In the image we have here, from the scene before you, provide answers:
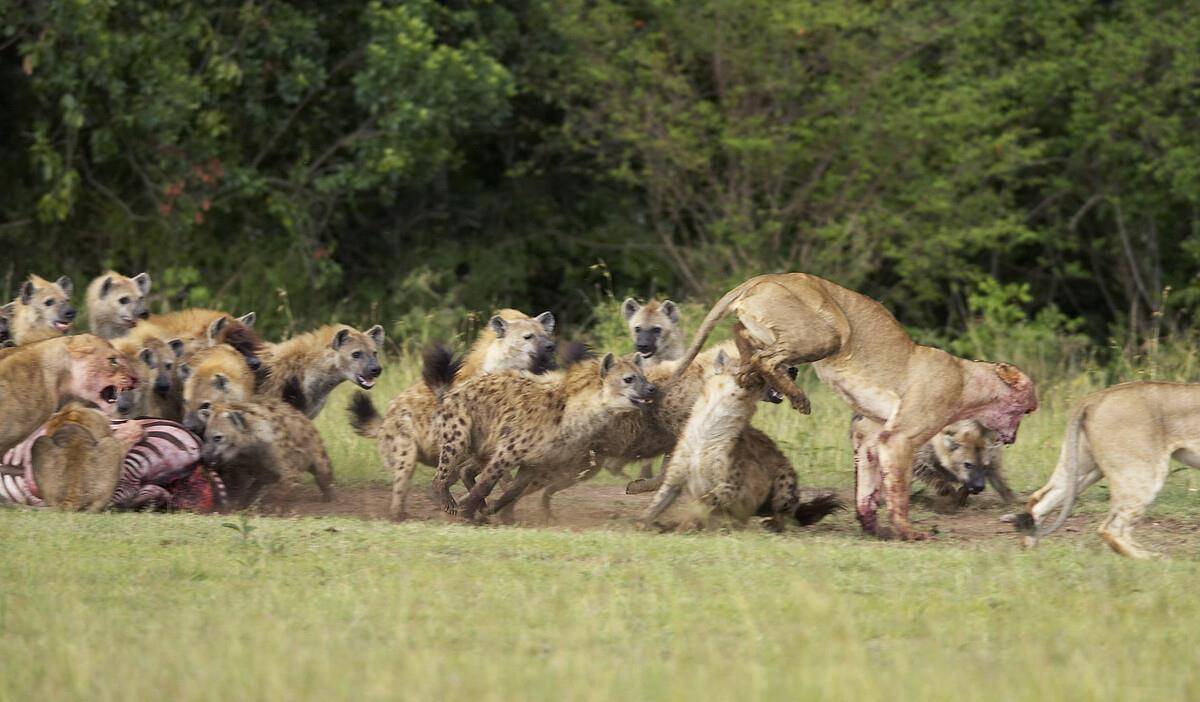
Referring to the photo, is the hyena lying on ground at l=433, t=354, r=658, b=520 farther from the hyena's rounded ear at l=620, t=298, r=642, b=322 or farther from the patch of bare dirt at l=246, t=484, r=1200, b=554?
the hyena's rounded ear at l=620, t=298, r=642, b=322

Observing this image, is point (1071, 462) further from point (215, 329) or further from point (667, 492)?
point (215, 329)

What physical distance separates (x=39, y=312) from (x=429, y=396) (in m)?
2.84

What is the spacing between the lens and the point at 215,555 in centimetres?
629

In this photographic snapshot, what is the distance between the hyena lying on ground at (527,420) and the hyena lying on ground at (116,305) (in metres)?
2.93

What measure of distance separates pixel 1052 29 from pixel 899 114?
1957 mm

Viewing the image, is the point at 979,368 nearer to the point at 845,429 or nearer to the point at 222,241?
the point at 845,429

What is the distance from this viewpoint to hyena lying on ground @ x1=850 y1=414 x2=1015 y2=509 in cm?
841

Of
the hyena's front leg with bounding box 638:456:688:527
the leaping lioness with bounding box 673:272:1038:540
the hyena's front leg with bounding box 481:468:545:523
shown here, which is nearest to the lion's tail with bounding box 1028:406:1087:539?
the leaping lioness with bounding box 673:272:1038:540

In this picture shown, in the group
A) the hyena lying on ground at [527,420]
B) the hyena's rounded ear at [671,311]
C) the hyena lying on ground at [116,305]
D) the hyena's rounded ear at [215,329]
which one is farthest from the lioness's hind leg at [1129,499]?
the hyena lying on ground at [116,305]

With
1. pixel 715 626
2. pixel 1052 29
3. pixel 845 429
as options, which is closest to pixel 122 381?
pixel 715 626

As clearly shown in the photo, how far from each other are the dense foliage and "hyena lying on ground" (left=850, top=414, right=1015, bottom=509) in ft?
24.1

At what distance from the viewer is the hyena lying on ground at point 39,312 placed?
32.8 feet

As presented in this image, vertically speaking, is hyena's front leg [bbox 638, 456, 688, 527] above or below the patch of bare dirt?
above

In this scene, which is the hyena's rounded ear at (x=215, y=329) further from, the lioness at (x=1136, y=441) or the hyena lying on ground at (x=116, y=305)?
the lioness at (x=1136, y=441)
